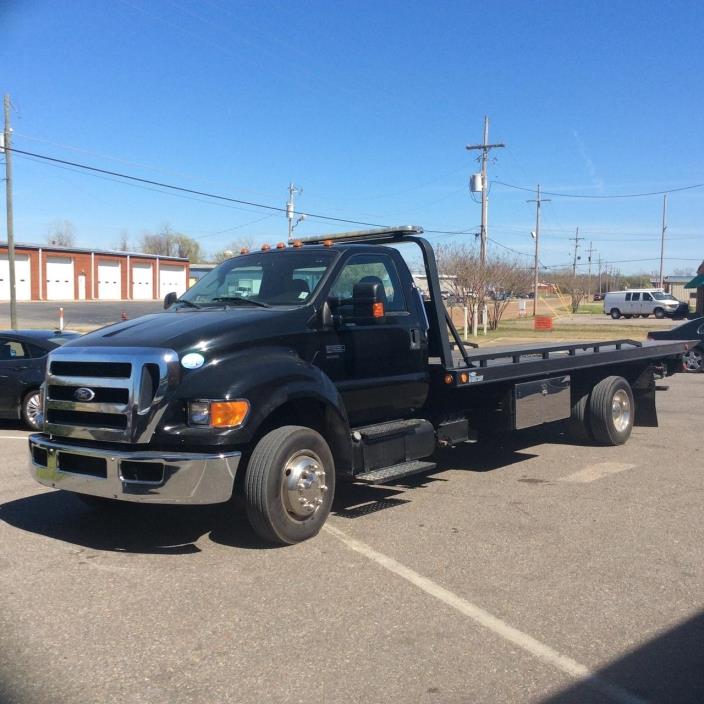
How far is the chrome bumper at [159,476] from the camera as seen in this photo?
199 inches

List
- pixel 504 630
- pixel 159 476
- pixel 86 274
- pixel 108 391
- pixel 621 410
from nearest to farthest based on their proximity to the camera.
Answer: pixel 504 630 → pixel 159 476 → pixel 108 391 → pixel 621 410 → pixel 86 274

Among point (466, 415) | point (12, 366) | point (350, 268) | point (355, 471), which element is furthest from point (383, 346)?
point (12, 366)

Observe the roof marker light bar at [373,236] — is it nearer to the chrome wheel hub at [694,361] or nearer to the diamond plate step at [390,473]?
the diamond plate step at [390,473]

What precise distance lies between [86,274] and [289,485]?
6482 centimetres

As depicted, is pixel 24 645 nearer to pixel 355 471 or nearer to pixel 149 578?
pixel 149 578

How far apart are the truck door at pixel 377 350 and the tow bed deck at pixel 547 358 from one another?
444mm

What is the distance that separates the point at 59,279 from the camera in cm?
6400

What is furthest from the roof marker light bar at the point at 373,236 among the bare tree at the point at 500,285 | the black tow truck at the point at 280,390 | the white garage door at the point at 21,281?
the white garage door at the point at 21,281

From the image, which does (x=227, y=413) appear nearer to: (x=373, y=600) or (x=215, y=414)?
(x=215, y=414)

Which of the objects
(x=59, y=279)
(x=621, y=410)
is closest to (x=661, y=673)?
(x=621, y=410)

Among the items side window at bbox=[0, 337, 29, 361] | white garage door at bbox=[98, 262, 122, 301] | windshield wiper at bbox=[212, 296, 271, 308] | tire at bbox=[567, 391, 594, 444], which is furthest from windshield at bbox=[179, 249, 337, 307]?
white garage door at bbox=[98, 262, 122, 301]

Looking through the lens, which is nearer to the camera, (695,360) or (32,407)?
(32,407)

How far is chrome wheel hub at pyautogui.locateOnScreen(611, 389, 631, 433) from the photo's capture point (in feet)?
31.4

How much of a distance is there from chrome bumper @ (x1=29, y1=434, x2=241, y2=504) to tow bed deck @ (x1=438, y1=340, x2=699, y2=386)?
2.68 metres
